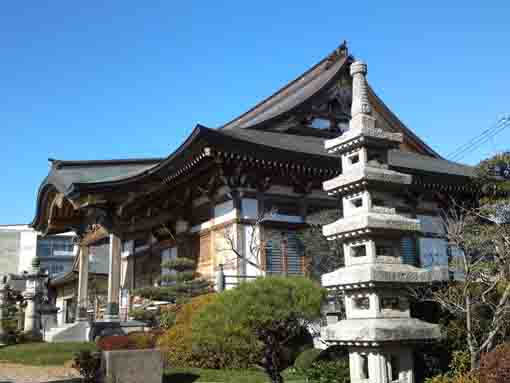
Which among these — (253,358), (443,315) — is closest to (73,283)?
(253,358)

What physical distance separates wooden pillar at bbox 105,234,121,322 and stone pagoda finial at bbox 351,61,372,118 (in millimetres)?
12494

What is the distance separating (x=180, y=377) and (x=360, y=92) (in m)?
7.16

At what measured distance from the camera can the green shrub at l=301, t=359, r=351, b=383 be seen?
9.53 meters

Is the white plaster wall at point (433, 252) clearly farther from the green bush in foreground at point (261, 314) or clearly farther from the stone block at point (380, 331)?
the stone block at point (380, 331)

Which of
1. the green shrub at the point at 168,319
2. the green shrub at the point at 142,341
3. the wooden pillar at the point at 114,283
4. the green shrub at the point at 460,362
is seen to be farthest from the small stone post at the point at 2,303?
the green shrub at the point at 460,362

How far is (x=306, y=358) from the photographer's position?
453 inches

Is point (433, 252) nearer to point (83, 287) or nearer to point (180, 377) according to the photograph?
point (180, 377)

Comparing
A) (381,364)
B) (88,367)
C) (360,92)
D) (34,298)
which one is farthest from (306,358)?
(34,298)

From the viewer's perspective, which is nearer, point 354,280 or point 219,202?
point 354,280

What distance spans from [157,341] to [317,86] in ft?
41.9

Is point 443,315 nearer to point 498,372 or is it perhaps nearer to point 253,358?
point 498,372

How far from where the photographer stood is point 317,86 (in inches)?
866

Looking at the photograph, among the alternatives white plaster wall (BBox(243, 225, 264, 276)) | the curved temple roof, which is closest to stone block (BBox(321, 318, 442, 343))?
the curved temple roof

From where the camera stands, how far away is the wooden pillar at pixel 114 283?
60.3 ft
